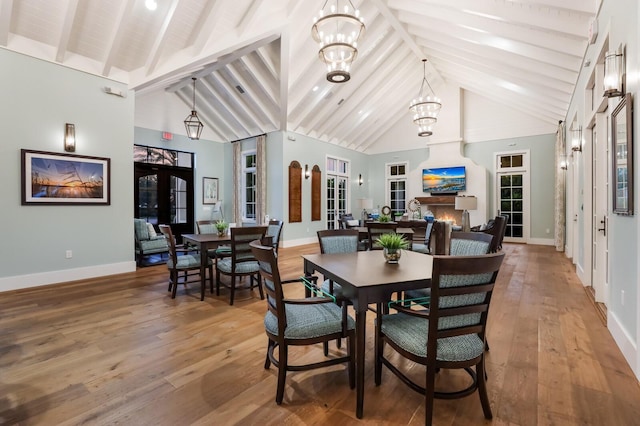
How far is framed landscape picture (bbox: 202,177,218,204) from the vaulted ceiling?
5.88 ft

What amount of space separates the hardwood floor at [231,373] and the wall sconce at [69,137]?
2.28 m

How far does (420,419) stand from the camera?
1.66 meters

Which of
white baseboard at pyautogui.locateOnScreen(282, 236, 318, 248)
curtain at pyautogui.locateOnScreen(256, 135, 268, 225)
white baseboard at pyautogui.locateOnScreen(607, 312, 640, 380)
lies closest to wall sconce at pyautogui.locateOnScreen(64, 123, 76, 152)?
curtain at pyautogui.locateOnScreen(256, 135, 268, 225)

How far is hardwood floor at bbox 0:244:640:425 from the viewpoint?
1.72 m

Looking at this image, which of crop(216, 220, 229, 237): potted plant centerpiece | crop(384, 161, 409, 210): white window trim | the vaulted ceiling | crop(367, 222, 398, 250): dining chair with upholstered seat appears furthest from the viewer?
crop(384, 161, 409, 210): white window trim

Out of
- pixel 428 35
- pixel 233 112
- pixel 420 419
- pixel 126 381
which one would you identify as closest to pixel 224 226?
pixel 126 381

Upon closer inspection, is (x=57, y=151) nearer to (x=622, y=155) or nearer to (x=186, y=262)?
(x=186, y=262)

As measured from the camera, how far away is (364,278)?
1.82 meters

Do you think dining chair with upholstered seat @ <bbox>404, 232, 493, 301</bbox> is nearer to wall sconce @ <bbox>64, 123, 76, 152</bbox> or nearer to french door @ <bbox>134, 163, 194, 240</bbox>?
wall sconce @ <bbox>64, 123, 76, 152</bbox>

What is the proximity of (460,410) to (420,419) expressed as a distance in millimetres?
268

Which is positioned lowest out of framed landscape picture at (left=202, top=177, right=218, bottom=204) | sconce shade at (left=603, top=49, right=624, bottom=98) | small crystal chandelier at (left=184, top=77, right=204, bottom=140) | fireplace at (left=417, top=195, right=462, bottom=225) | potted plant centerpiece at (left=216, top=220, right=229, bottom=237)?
potted plant centerpiece at (left=216, top=220, right=229, bottom=237)

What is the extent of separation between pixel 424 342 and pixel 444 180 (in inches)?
359

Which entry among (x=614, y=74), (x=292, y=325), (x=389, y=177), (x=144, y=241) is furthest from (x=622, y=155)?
(x=389, y=177)

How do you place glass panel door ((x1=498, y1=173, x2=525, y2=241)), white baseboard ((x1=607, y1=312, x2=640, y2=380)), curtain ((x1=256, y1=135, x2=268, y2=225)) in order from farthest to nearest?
1. glass panel door ((x1=498, y1=173, x2=525, y2=241))
2. curtain ((x1=256, y1=135, x2=268, y2=225))
3. white baseboard ((x1=607, y1=312, x2=640, y2=380))
